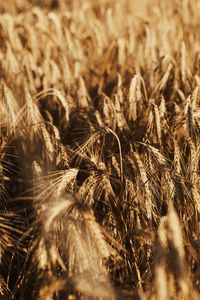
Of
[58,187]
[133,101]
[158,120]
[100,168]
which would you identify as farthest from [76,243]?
[133,101]

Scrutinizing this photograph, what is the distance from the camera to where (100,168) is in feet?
5.04

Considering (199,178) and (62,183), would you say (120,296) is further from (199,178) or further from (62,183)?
(199,178)

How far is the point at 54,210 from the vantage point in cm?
111

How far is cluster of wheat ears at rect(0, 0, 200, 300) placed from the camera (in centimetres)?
120

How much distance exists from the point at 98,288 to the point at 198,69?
151 centimetres

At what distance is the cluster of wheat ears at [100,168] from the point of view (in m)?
1.20

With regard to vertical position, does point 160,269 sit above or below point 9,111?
below

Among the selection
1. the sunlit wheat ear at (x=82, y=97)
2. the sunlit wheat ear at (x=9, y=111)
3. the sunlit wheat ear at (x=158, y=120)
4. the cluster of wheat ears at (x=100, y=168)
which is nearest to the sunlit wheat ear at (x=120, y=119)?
the cluster of wheat ears at (x=100, y=168)

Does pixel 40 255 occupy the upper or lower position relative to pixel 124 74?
lower

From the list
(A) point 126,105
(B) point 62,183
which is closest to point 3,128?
(A) point 126,105

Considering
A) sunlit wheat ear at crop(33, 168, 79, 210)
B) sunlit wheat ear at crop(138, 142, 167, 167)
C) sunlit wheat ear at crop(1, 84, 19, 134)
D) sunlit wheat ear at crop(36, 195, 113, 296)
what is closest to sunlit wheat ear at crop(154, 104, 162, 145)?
sunlit wheat ear at crop(138, 142, 167, 167)

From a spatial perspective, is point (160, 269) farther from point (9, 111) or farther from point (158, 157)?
point (9, 111)

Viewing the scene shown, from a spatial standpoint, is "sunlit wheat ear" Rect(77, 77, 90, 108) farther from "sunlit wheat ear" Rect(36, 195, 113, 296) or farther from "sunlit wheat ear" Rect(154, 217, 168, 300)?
"sunlit wheat ear" Rect(154, 217, 168, 300)

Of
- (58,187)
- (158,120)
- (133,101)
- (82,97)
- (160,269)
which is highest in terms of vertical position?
(82,97)
